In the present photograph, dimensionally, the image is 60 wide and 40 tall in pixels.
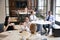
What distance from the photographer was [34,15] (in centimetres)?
657

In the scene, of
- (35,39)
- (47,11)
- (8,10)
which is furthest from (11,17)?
(35,39)

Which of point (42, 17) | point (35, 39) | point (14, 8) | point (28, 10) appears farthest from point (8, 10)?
point (35, 39)

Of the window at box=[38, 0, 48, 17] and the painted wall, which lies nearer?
the window at box=[38, 0, 48, 17]

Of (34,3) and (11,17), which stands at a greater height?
(34,3)

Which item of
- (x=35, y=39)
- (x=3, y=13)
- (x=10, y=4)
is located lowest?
(x=35, y=39)

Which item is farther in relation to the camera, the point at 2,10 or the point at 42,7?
the point at 2,10

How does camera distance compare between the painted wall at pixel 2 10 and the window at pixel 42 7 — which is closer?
the window at pixel 42 7

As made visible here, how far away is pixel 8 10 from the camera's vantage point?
6395 mm

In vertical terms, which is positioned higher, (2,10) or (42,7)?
(42,7)

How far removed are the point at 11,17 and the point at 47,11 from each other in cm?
191

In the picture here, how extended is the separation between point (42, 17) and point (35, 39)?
168 inches

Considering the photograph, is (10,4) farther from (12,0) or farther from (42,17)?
(42,17)

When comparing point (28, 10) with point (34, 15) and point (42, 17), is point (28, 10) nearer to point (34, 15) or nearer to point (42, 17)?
point (34, 15)

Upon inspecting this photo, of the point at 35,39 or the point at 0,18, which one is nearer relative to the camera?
the point at 35,39
